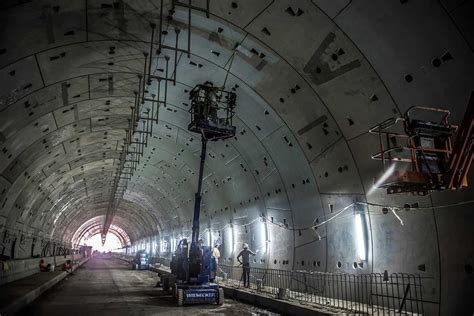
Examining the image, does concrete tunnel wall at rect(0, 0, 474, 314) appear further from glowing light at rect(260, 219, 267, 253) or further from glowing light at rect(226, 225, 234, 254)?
glowing light at rect(226, 225, 234, 254)

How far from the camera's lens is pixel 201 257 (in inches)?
525

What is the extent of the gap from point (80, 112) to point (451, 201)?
554 inches

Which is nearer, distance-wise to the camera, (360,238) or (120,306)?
(360,238)

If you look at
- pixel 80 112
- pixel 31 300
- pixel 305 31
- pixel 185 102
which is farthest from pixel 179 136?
pixel 305 31

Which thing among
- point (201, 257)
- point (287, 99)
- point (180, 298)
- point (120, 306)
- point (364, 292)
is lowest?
point (120, 306)

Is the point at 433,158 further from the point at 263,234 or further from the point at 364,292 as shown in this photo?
the point at 263,234

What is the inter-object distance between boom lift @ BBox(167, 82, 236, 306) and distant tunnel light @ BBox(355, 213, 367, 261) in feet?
15.9

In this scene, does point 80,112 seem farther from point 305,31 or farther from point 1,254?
point 305,31

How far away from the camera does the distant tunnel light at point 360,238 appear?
431 inches

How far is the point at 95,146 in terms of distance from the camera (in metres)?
21.6

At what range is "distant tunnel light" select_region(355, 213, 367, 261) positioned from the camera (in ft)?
35.9

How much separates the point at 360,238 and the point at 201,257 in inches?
217

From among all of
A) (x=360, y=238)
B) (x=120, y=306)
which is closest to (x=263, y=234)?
(x=360, y=238)

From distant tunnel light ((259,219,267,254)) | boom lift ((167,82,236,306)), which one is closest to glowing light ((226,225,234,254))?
distant tunnel light ((259,219,267,254))
